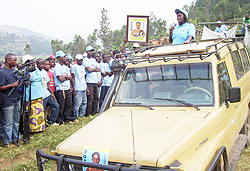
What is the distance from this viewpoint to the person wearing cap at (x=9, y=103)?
19.3 feet

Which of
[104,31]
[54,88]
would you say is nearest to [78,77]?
[54,88]

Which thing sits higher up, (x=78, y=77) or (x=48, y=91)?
(x=78, y=77)

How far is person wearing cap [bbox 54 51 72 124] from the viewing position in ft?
25.1

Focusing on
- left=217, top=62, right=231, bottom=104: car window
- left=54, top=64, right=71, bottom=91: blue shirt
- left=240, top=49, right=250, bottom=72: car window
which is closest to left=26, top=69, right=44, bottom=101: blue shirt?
left=54, top=64, right=71, bottom=91: blue shirt

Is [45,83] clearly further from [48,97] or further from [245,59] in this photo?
[245,59]

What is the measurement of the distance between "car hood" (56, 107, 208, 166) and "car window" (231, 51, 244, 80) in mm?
2071

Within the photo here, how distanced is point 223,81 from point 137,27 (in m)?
4.35

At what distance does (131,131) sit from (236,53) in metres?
3.51

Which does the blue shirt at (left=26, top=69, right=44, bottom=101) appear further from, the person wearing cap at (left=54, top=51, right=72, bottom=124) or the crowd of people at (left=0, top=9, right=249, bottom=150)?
the person wearing cap at (left=54, top=51, right=72, bottom=124)

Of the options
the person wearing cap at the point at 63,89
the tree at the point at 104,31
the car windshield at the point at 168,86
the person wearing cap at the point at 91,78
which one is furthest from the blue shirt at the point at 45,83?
the tree at the point at 104,31

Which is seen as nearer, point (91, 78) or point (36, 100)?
point (36, 100)

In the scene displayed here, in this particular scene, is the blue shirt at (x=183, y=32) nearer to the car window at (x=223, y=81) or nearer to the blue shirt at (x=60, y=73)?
the car window at (x=223, y=81)

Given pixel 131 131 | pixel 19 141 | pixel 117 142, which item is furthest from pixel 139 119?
pixel 19 141

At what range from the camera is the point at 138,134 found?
3.08 meters
